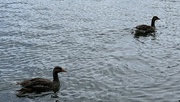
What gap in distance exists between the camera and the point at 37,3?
37875 millimetres

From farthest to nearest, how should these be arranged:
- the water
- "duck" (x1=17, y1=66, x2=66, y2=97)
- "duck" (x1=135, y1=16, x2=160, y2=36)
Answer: "duck" (x1=135, y1=16, x2=160, y2=36) → the water → "duck" (x1=17, y1=66, x2=66, y2=97)

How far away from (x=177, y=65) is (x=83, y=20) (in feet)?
41.5

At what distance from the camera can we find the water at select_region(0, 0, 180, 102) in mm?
15625

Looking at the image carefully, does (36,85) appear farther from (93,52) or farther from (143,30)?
(143,30)

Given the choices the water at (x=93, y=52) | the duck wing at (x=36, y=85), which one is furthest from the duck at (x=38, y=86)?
the water at (x=93, y=52)

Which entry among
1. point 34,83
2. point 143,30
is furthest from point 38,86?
point 143,30

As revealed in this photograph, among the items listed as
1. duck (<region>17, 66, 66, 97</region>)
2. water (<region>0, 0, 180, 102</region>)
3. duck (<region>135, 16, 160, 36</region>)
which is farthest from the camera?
duck (<region>135, 16, 160, 36</region>)

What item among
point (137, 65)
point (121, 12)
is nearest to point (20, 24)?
point (121, 12)

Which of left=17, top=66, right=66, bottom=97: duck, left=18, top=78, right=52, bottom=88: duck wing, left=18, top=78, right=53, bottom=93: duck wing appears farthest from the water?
left=18, top=78, right=52, bottom=88: duck wing

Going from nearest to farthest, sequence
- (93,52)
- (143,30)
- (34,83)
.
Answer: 1. (34,83)
2. (93,52)
3. (143,30)

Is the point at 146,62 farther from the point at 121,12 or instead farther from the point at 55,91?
the point at 121,12

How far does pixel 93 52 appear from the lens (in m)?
21.1

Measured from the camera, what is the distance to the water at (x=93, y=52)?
15.6 meters

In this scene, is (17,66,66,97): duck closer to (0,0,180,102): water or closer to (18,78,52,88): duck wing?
(18,78,52,88): duck wing
